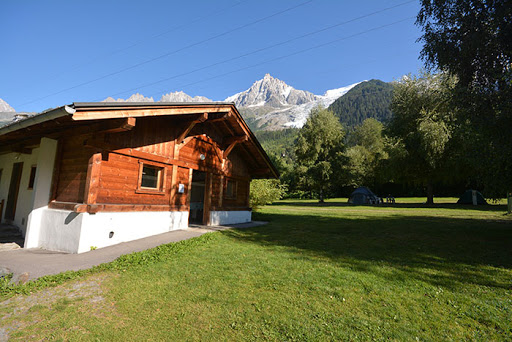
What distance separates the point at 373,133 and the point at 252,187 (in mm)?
62343

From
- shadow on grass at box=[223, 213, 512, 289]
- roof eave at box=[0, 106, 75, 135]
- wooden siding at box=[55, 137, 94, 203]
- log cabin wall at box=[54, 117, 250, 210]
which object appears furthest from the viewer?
log cabin wall at box=[54, 117, 250, 210]

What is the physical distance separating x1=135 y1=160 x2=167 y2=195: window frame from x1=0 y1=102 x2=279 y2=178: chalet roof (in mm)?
2206

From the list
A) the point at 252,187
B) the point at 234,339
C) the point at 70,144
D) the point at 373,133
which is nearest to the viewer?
the point at 234,339

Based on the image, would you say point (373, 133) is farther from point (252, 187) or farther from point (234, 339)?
point (234, 339)

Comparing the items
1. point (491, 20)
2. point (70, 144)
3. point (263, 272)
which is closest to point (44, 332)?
point (263, 272)

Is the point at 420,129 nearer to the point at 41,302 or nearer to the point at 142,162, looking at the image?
the point at 142,162

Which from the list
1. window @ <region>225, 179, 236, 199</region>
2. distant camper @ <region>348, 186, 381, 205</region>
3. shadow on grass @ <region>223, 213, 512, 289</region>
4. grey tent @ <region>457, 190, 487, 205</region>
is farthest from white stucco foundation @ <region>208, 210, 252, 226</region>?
grey tent @ <region>457, 190, 487, 205</region>

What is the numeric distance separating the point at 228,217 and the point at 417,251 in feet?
30.6

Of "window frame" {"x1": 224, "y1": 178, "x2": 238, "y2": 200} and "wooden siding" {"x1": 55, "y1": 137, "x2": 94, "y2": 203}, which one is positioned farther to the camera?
"window frame" {"x1": 224, "y1": 178, "x2": 238, "y2": 200}

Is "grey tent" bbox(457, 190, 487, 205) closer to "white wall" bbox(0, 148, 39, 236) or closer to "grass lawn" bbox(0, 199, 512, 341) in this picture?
"grass lawn" bbox(0, 199, 512, 341)

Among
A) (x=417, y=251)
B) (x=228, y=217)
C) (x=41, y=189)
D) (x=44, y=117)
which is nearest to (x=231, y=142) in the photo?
(x=228, y=217)

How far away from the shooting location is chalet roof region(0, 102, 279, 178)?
5980 millimetres

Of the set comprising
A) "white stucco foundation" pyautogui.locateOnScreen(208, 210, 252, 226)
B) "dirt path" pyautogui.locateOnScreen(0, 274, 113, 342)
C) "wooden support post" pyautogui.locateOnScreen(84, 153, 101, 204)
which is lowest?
"dirt path" pyautogui.locateOnScreen(0, 274, 113, 342)

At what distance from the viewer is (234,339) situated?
10.9 feet
